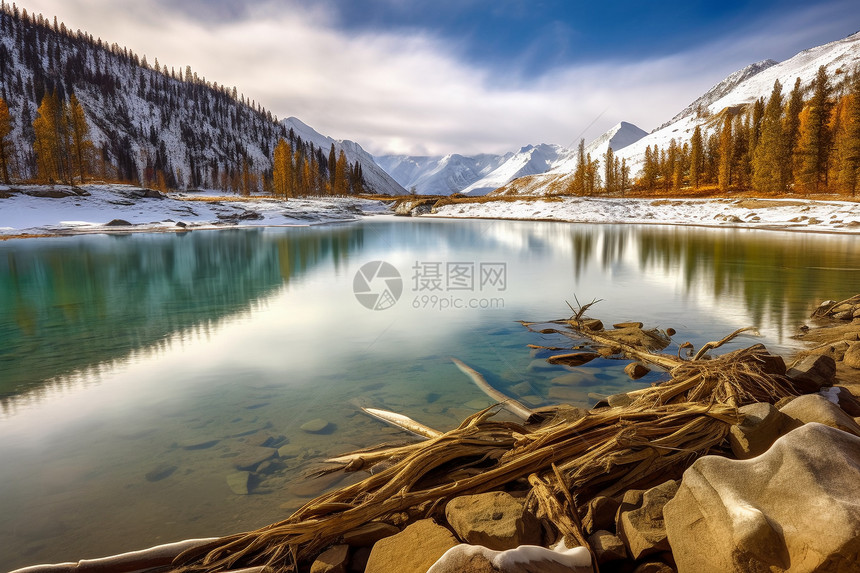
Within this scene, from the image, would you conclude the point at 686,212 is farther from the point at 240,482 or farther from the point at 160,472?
the point at 160,472

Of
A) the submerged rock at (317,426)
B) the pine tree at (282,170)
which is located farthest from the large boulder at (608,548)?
the pine tree at (282,170)

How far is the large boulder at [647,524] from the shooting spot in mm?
3047

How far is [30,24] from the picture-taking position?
18088 cm

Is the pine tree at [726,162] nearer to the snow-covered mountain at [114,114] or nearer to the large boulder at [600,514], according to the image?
the large boulder at [600,514]

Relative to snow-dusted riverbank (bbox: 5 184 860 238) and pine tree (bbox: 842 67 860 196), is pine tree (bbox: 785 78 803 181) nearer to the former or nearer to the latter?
pine tree (bbox: 842 67 860 196)

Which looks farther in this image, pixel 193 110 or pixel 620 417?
pixel 193 110

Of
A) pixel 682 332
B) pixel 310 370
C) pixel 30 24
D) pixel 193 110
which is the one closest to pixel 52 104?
pixel 310 370

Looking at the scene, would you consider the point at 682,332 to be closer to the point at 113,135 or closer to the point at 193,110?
the point at 113,135

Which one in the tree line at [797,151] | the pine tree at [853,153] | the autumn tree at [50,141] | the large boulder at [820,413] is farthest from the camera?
the autumn tree at [50,141]

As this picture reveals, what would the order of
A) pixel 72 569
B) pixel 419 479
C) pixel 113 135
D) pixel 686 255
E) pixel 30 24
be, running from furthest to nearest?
1. pixel 30 24
2. pixel 113 135
3. pixel 686 255
4. pixel 419 479
5. pixel 72 569

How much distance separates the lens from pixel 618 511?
347 centimetres

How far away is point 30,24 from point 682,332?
27216 centimetres

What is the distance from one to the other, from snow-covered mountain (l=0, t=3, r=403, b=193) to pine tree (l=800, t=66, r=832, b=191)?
466ft

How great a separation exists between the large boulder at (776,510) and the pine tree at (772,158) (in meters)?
91.7
